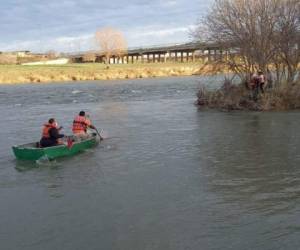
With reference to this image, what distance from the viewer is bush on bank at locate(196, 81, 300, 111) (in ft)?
98.0

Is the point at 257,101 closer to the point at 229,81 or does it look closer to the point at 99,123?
the point at 229,81

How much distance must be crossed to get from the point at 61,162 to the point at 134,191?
4.65 m

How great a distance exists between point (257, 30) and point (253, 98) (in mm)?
4077

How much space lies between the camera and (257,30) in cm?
3150

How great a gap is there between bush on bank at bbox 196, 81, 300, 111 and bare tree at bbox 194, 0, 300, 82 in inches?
47.4

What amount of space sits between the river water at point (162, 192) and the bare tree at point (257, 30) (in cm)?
801

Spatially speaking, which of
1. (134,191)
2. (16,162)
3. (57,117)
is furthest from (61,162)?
(57,117)

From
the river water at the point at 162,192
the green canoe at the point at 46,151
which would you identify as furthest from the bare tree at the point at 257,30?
the green canoe at the point at 46,151

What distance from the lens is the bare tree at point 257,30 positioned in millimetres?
31234

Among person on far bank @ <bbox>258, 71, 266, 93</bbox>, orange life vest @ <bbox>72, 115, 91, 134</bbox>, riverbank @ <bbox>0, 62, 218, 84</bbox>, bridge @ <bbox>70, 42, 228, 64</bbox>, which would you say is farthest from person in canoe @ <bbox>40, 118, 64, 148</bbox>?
bridge @ <bbox>70, 42, 228, 64</bbox>

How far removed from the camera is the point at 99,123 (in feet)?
91.0

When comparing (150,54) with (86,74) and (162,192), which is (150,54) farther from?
(162,192)

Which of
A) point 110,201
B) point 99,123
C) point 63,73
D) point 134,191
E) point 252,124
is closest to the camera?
point 110,201

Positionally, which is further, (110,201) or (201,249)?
(110,201)
